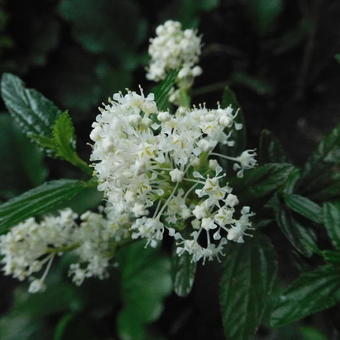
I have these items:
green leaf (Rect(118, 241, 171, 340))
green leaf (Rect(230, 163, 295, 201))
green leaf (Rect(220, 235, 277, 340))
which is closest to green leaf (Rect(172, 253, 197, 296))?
green leaf (Rect(220, 235, 277, 340))

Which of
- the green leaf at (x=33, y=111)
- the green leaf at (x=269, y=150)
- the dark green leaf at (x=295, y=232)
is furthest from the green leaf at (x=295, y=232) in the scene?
the green leaf at (x=33, y=111)

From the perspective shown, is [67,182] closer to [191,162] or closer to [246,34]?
[191,162]

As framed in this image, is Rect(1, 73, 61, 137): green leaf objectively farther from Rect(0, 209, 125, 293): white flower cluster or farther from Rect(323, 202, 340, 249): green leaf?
Rect(323, 202, 340, 249): green leaf

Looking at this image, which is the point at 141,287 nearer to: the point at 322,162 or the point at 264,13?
the point at 322,162

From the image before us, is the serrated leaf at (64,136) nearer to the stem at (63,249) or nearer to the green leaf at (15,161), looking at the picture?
the stem at (63,249)

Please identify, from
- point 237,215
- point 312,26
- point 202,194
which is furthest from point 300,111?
point 202,194

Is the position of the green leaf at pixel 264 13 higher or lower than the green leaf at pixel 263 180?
higher

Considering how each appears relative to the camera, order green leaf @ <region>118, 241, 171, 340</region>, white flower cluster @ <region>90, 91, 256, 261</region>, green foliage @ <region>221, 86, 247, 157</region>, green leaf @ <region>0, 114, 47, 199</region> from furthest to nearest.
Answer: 1. green leaf @ <region>0, 114, 47, 199</region>
2. green leaf @ <region>118, 241, 171, 340</region>
3. green foliage @ <region>221, 86, 247, 157</region>
4. white flower cluster @ <region>90, 91, 256, 261</region>

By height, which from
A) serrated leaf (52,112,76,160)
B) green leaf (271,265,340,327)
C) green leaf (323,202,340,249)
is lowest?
green leaf (271,265,340,327)
